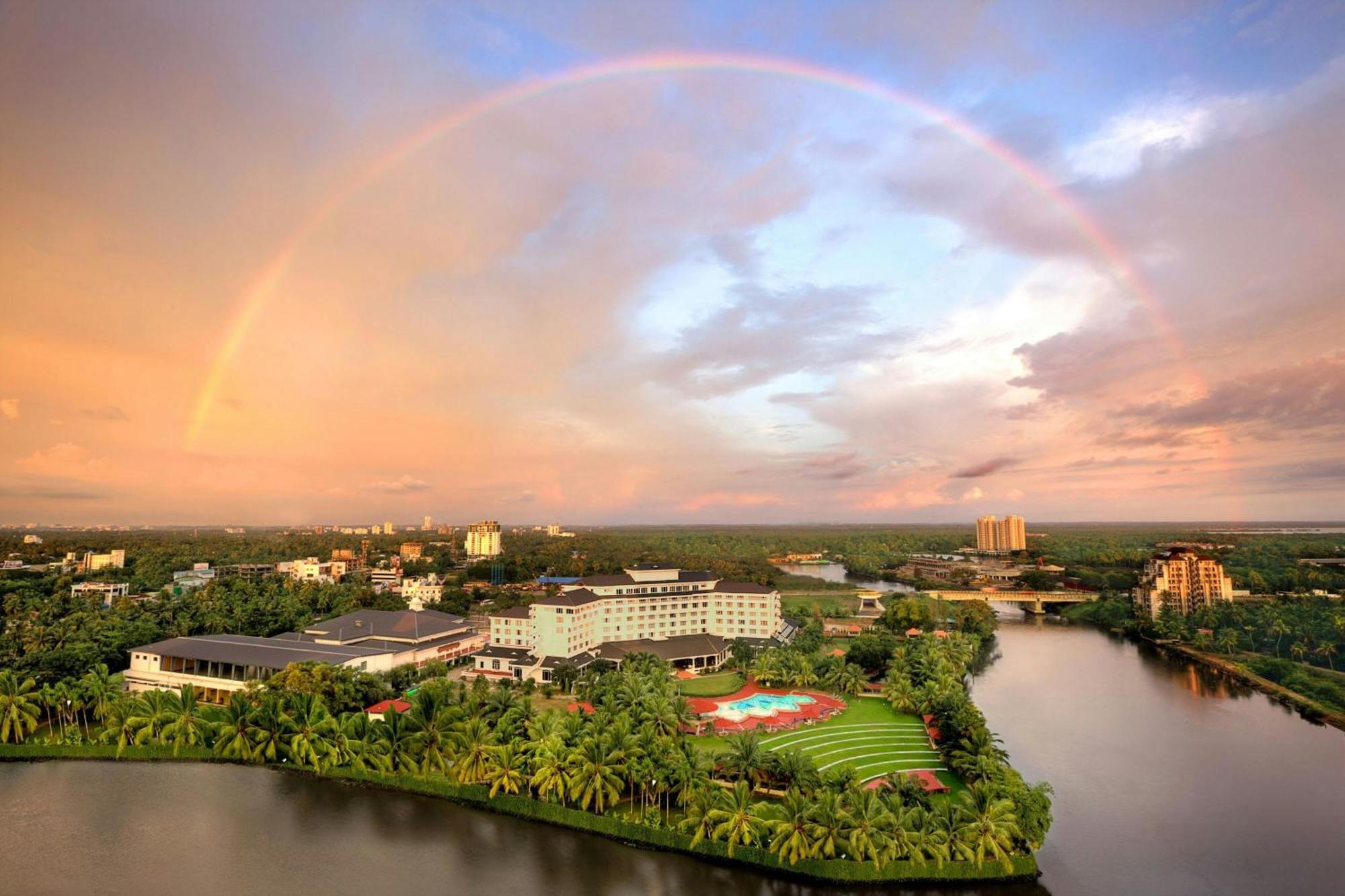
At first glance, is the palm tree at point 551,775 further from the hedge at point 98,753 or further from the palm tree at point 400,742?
the hedge at point 98,753

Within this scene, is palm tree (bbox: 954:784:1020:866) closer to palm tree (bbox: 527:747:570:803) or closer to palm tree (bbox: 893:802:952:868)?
palm tree (bbox: 893:802:952:868)

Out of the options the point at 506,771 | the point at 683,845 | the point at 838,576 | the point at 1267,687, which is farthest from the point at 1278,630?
the point at 838,576

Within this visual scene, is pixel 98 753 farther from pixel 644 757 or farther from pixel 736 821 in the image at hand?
pixel 736 821

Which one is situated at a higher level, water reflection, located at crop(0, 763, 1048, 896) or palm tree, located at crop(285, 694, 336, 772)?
palm tree, located at crop(285, 694, 336, 772)

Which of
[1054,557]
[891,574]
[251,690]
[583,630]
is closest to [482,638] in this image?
[583,630]

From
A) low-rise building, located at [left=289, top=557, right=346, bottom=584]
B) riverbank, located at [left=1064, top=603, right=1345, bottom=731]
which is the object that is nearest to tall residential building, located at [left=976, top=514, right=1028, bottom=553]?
riverbank, located at [left=1064, top=603, right=1345, bottom=731]

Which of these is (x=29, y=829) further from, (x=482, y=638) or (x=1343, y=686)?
(x=1343, y=686)
